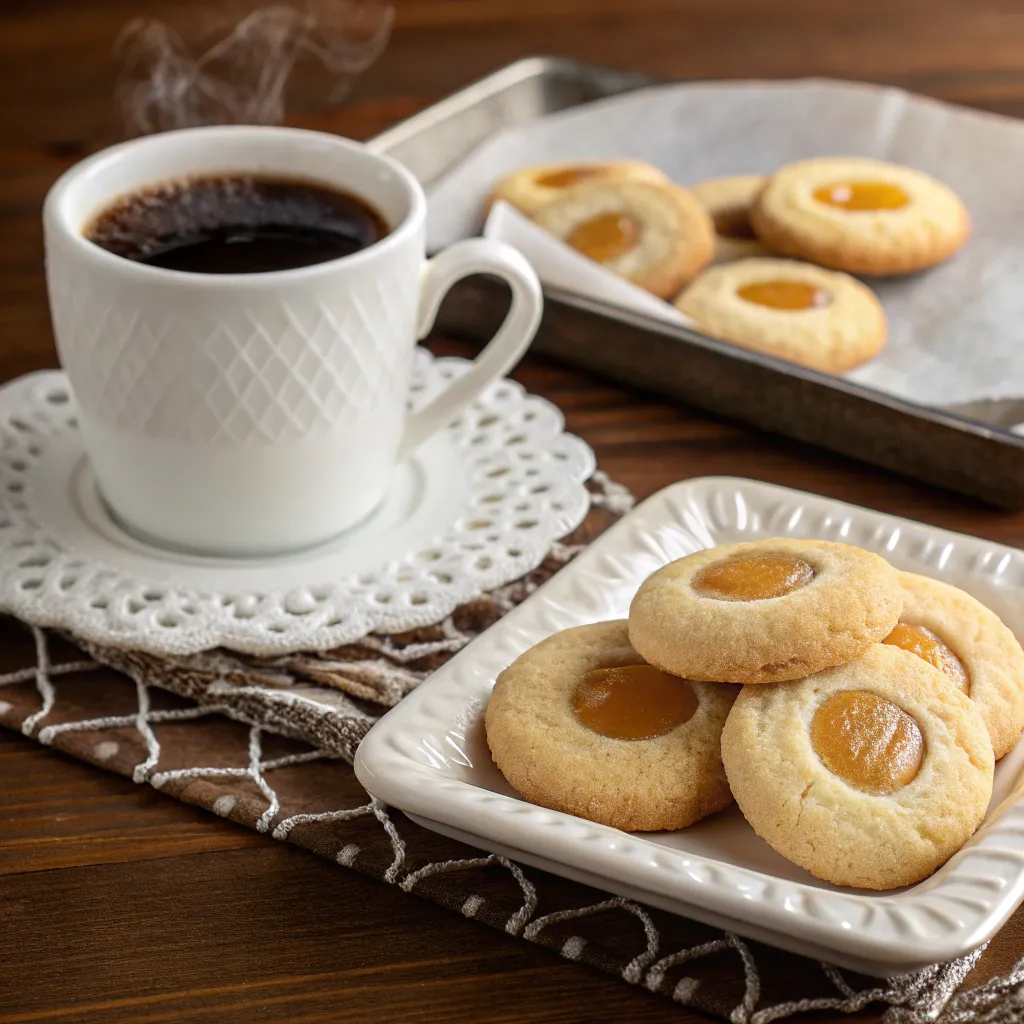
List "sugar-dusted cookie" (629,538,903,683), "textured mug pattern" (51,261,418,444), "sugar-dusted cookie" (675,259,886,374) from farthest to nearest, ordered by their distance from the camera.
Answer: "sugar-dusted cookie" (675,259,886,374) < "textured mug pattern" (51,261,418,444) < "sugar-dusted cookie" (629,538,903,683)

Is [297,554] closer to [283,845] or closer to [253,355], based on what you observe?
[253,355]

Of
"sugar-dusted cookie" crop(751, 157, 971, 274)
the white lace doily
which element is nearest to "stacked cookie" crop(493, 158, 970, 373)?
"sugar-dusted cookie" crop(751, 157, 971, 274)

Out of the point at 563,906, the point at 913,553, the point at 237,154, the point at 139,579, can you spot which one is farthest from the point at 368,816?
the point at 237,154

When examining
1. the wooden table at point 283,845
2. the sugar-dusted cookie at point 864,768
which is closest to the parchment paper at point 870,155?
the wooden table at point 283,845

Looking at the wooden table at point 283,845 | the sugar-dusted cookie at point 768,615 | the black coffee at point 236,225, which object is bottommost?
the wooden table at point 283,845

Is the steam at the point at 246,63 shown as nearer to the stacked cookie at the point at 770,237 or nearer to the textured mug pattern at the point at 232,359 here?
the stacked cookie at the point at 770,237

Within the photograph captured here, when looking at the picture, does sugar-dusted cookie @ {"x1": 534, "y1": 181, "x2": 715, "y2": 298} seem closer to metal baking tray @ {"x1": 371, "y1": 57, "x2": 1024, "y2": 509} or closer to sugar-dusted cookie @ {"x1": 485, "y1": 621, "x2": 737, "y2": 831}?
metal baking tray @ {"x1": 371, "y1": 57, "x2": 1024, "y2": 509}

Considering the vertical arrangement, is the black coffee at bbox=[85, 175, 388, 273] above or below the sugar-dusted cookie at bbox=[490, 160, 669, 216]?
above
